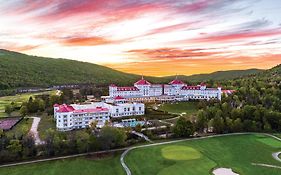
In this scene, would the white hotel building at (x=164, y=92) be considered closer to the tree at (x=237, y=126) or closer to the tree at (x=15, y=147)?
the tree at (x=237, y=126)

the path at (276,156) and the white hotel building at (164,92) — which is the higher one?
the white hotel building at (164,92)

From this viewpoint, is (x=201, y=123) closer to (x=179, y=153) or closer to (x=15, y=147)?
(x=179, y=153)

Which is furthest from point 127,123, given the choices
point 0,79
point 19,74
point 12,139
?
point 19,74

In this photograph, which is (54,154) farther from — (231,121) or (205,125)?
(231,121)

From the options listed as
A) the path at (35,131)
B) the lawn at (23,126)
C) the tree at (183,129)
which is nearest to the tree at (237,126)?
the tree at (183,129)

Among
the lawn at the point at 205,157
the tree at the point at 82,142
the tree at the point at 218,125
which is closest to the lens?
the lawn at the point at 205,157

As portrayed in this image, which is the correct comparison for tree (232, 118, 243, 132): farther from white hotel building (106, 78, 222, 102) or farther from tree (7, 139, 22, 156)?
tree (7, 139, 22, 156)
